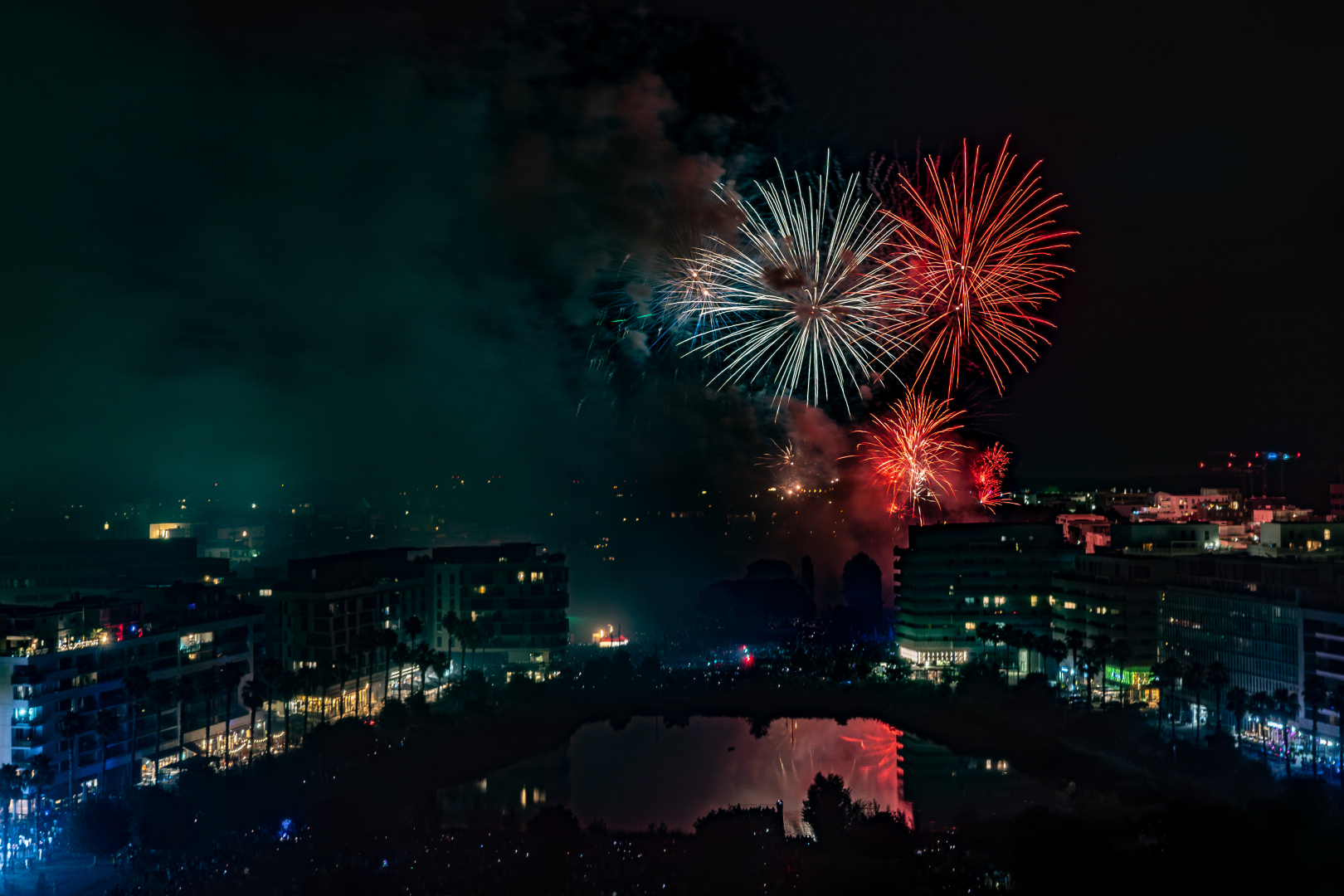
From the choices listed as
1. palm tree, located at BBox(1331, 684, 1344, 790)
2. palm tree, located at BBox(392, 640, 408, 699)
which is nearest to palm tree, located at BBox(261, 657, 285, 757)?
palm tree, located at BBox(392, 640, 408, 699)

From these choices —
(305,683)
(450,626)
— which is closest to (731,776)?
(305,683)

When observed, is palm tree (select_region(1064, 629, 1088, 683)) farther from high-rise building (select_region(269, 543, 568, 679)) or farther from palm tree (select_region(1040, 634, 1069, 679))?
high-rise building (select_region(269, 543, 568, 679))

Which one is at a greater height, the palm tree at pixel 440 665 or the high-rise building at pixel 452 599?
the high-rise building at pixel 452 599

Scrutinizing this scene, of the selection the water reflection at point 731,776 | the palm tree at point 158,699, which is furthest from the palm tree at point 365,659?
the water reflection at point 731,776

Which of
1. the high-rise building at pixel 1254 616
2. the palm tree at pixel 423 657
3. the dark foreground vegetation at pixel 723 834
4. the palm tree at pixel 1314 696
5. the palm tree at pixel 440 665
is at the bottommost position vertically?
the dark foreground vegetation at pixel 723 834

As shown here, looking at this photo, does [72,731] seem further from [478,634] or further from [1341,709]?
[1341,709]

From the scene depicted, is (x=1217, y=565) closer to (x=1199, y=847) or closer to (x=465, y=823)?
(x=1199, y=847)

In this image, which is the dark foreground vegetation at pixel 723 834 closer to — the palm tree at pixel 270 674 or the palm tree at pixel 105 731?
the palm tree at pixel 270 674
